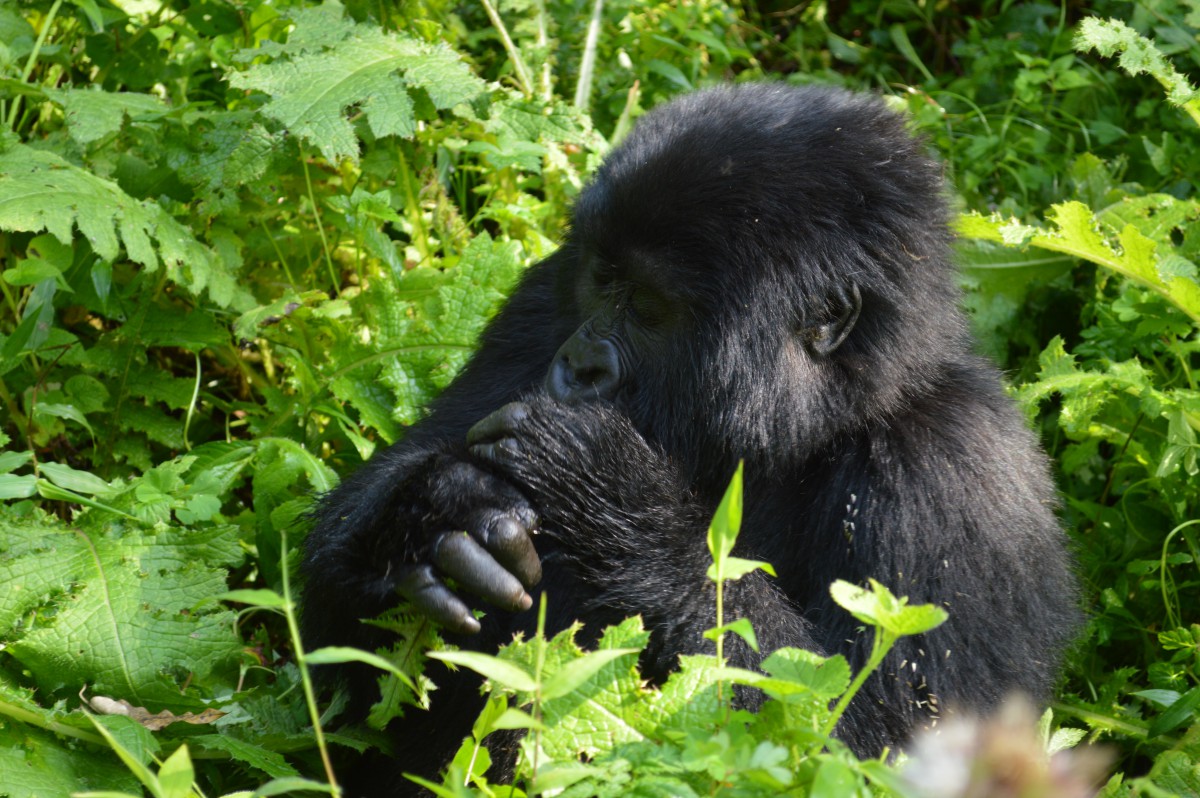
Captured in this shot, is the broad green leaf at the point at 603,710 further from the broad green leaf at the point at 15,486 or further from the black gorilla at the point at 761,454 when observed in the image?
the broad green leaf at the point at 15,486

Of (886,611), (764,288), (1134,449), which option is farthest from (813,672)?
(1134,449)

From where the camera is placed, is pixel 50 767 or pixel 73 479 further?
pixel 73 479

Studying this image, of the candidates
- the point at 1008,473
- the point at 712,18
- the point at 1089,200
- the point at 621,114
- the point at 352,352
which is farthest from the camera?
the point at 712,18

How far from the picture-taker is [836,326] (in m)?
2.70

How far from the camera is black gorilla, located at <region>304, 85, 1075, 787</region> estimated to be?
A: 2518 millimetres

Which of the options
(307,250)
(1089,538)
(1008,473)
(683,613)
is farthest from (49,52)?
(1089,538)

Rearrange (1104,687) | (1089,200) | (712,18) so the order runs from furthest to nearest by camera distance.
Result: (712,18), (1089,200), (1104,687)

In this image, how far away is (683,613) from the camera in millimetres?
2465

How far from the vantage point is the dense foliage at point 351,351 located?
7.48ft

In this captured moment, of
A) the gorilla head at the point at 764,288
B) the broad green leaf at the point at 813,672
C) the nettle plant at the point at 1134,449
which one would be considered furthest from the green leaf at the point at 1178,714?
the broad green leaf at the point at 813,672

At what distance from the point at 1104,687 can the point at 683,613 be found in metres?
1.45

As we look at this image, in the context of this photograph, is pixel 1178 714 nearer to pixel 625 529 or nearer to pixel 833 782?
pixel 625 529

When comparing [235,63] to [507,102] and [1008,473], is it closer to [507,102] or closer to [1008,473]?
[507,102]

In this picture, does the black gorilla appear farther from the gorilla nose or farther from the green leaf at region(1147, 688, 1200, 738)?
the green leaf at region(1147, 688, 1200, 738)
